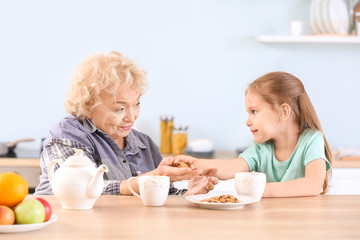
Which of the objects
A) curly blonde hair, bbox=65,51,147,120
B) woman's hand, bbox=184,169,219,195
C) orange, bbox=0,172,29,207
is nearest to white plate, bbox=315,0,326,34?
curly blonde hair, bbox=65,51,147,120

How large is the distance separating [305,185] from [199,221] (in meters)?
0.63

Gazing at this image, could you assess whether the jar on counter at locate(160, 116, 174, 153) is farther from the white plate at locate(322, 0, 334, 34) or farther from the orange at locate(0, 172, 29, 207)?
the orange at locate(0, 172, 29, 207)

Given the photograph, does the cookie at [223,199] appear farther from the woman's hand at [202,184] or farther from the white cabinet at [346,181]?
the white cabinet at [346,181]

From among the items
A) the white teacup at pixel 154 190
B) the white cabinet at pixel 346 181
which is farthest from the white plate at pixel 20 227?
the white cabinet at pixel 346 181

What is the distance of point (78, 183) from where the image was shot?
153 cm

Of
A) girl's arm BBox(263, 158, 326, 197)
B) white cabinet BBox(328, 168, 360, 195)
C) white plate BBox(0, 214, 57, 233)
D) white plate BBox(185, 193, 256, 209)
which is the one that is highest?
white plate BBox(0, 214, 57, 233)

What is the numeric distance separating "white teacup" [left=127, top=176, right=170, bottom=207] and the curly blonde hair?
2.18ft

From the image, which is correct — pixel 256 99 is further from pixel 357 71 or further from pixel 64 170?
pixel 357 71

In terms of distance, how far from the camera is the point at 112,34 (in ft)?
12.8

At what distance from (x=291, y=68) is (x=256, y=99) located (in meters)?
1.75

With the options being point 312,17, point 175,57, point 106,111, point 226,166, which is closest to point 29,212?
point 106,111

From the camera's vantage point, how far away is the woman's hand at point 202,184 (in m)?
1.90

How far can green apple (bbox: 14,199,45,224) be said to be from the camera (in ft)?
4.22

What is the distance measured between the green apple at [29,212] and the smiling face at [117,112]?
937 millimetres
